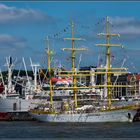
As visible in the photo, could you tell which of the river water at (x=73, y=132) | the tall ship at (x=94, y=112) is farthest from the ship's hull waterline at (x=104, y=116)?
the river water at (x=73, y=132)

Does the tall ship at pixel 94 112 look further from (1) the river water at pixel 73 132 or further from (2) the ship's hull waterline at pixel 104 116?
(1) the river water at pixel 73 132

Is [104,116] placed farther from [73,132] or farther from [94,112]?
[73,132]

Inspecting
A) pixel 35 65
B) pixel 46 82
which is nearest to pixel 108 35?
pixel 35 65

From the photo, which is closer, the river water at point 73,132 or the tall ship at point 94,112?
the river water at point 73,132

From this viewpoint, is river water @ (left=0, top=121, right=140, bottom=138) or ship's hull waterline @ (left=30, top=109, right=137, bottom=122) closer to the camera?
river water @ (left=0, top=121, right=140, bottom=138)

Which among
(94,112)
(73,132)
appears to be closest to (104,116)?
(94,112)

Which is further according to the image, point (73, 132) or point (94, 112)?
point (94, 112)

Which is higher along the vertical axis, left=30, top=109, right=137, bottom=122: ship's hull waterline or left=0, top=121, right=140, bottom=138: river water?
→ left=30, top=109, right=137, bottom=122: ship's hull waterline

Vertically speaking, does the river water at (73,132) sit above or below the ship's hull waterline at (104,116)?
below

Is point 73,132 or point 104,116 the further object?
point 104,116

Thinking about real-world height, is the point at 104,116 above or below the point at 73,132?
above

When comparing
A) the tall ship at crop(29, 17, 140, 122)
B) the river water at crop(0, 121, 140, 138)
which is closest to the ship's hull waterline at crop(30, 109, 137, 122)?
the tall ship at crop(29, 17, 140, 122)

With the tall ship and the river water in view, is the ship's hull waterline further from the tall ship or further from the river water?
the river water

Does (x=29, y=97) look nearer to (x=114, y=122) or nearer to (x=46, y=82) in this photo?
(x=46, y=82)
